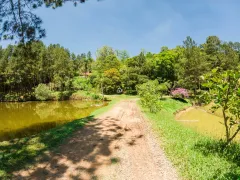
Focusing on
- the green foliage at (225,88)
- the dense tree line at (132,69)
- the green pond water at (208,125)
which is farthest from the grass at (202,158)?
the dense tree line at (132,69)

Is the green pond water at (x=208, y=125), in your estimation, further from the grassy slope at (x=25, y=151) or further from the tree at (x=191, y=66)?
the tree at (x=191, y=66)

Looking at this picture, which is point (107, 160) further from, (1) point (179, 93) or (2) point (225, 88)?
(1) point (179, 93)

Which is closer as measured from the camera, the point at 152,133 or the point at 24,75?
the point at 152,133

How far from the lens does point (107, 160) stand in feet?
24.0

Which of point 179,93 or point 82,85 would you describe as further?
point 82,85

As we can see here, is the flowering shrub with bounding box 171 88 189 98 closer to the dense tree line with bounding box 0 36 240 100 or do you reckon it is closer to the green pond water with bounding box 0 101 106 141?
the dense tree line with bounding box 0 36 240 100

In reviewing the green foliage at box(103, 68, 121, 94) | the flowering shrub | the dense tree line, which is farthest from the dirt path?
the green foliage at box(103, 68, 121, 94)

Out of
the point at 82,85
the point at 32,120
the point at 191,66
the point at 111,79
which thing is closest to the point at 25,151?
the point at 32,120

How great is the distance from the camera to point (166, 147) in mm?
8234

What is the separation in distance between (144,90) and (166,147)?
1299 cm

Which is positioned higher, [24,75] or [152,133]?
[24,75]

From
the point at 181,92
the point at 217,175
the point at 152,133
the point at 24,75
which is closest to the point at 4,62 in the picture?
the point at 24,75

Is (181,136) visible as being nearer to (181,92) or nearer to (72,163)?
(72,163)

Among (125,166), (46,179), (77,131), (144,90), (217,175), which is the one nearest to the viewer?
(217,175)
